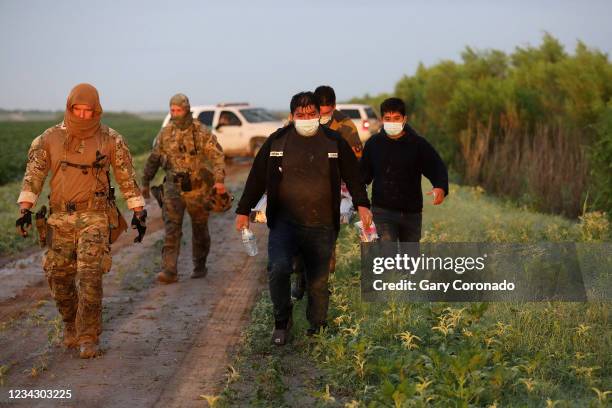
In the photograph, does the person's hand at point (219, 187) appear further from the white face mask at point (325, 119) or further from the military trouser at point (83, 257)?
the military trouser at point (83, 257)

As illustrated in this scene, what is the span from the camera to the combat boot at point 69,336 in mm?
7176

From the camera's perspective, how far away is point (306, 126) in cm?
679

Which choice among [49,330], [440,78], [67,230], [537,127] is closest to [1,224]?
[49,330]

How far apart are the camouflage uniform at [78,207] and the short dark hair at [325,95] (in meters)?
2.42

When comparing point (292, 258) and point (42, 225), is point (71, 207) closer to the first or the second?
point (42, 225)

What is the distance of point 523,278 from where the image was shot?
884cm

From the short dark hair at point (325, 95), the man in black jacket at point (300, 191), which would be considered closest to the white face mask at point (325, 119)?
the short dark hair at point (325, 95)

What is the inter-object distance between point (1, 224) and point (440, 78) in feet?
58.4

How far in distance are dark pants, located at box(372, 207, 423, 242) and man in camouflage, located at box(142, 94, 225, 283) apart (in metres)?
2.26

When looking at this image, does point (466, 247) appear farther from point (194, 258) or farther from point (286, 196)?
point (286, 196)

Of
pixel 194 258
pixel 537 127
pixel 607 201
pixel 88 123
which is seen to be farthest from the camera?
pixel 537 127

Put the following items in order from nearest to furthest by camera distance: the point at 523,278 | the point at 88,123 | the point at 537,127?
the point at 88,123
the point at 523,278
the point at 537,127

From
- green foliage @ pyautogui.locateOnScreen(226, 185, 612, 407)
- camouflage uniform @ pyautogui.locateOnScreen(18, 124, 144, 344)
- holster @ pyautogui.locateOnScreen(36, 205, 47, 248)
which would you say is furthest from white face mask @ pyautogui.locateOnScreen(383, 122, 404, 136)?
holster @ pyautogui.locateOnScreen(36, 205, 47, 248)

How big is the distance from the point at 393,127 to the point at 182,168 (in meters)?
2.95
